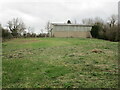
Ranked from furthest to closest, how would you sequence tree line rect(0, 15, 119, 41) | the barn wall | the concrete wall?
the concrete wall, the barn wall, tree line rect(0, 15, 119, 41)

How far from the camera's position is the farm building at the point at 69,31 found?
128ft

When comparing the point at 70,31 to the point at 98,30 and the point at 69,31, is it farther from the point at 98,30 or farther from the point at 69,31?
the point at 98,30

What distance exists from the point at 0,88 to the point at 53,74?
213 cm

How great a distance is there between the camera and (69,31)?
129 feet

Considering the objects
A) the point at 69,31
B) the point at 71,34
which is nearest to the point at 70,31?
the point at 69,31

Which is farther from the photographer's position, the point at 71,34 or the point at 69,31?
the point at 69,31

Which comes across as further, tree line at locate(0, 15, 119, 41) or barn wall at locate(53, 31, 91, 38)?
barn wall at locate(53, 31, 91, 38)

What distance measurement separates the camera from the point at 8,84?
551 centimetres

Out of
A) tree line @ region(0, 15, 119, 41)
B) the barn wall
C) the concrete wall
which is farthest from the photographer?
the concrete wall

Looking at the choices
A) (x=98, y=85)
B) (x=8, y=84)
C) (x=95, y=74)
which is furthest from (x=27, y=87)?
(x=95, y=74)

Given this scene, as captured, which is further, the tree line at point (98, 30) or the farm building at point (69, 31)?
the farm building at point (69, 31)

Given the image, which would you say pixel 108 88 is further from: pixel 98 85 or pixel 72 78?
pixel 72 78

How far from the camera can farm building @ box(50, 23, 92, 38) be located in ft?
128

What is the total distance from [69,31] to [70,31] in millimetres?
245
